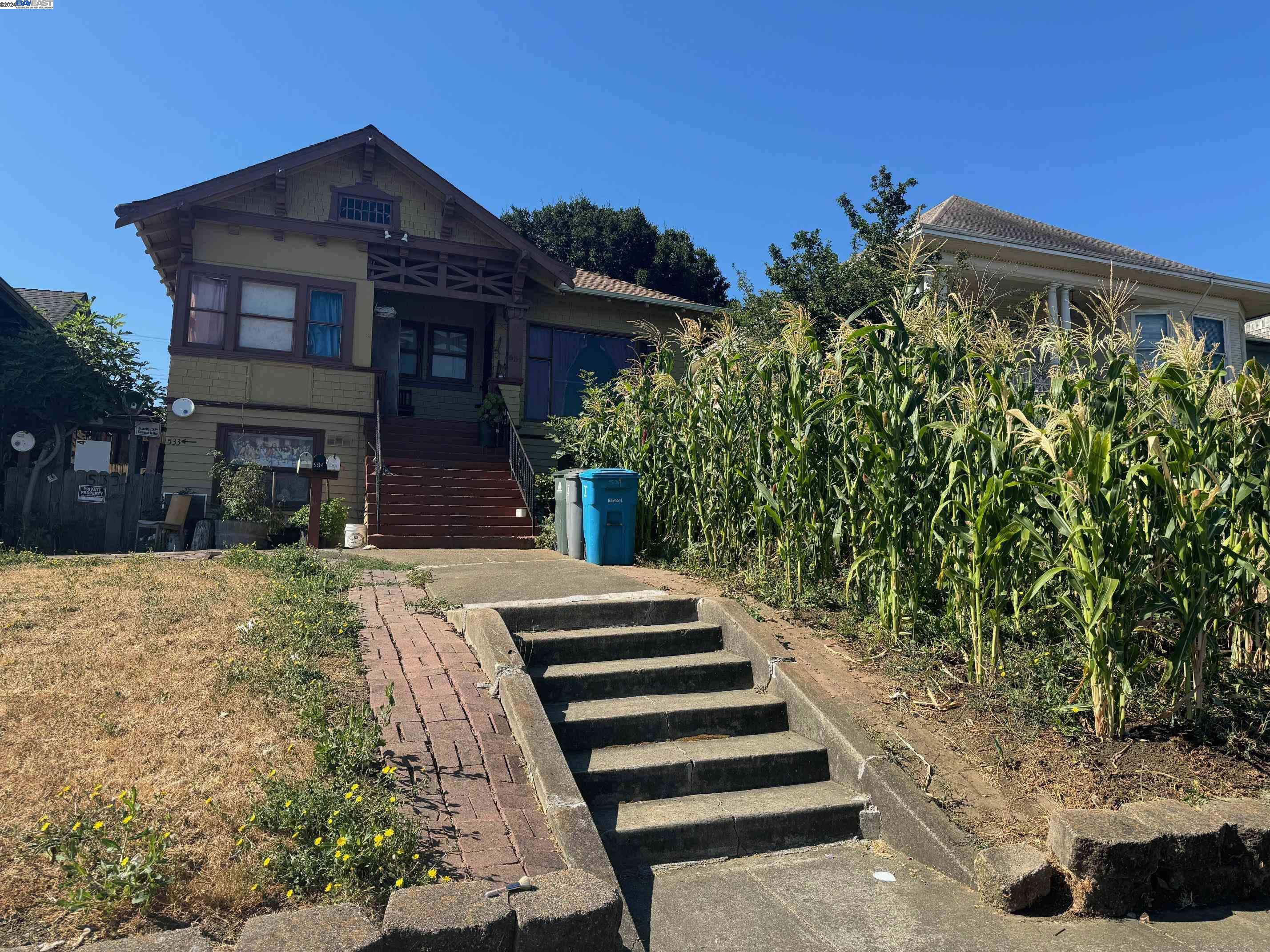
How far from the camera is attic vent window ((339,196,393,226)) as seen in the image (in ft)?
50.1

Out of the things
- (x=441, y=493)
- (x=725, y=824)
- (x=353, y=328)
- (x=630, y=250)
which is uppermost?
(x=630, y=250)

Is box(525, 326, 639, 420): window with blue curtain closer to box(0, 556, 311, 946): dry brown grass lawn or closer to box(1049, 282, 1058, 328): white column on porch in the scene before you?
box(1049, 282, 1058, 328): white column on porch

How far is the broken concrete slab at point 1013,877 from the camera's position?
3453 mm

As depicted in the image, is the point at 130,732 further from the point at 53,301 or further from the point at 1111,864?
the point at 53,301

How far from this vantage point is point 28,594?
21.2ft

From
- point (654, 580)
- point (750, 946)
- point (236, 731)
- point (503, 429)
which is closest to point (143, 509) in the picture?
point (503, 429)

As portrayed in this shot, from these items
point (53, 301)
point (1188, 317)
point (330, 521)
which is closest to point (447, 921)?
point (330, 521)

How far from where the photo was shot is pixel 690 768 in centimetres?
448

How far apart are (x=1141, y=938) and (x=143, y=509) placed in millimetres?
13739

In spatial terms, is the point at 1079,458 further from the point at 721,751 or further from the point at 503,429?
the point at 503,429

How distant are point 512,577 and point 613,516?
5.50 feet

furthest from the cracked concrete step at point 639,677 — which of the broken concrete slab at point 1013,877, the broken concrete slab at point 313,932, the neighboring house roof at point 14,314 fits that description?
the neighboring house roof at point 14,314

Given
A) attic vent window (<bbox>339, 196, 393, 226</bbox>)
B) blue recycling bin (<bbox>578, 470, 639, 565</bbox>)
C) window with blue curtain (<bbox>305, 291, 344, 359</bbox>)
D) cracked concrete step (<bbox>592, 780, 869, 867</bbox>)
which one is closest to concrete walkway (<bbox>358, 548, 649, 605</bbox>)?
blue recycling bin (<bbox>578, 470, 639, 565</bbox>)

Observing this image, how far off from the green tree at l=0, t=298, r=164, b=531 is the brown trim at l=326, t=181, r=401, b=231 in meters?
4.13
